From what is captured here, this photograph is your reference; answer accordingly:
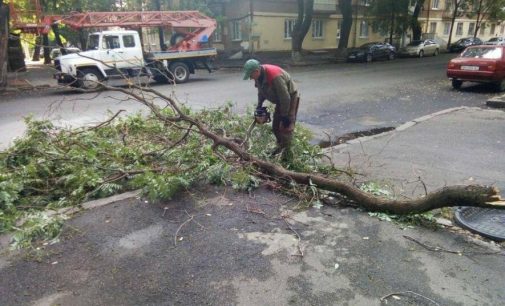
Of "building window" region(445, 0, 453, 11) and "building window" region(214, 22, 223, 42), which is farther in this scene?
"building window" region(445, 0, 453, 11)

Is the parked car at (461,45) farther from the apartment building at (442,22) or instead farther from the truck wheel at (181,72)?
the truck wheel at (181,72)

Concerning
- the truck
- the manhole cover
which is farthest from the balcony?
the manhole cover

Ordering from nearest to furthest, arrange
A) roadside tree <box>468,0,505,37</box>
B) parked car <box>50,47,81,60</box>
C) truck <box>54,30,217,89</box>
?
parked car <box>50,47,81,60</box>, truck <box>54,30,217,89</box>, roadside tree <box>468,0,505,37</box>

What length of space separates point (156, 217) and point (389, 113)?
25.0ft

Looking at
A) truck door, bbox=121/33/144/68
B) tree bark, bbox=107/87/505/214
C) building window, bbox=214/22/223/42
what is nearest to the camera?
tree bark, bbox=107/87/505/214

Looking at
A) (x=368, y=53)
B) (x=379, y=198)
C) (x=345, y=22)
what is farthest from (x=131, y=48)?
(x=368, y=53)

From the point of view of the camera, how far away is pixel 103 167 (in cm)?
475

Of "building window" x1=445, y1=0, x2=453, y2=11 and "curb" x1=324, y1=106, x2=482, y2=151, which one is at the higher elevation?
"building window" x1=445, y1=0, x2=453, y2=11

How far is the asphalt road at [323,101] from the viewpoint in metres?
8.82

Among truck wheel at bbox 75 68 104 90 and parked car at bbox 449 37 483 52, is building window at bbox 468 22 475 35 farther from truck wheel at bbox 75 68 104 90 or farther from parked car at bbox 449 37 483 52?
truck wheel at bbox 75 68 104 90

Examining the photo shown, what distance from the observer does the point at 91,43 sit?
14492 mm

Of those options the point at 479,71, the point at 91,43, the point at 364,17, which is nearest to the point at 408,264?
the point at 479,71

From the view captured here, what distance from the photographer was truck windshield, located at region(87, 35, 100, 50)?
46.8 feet

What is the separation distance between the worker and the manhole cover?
2.36 m
